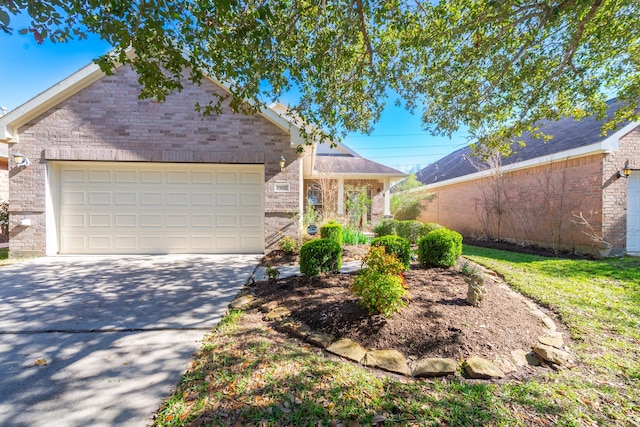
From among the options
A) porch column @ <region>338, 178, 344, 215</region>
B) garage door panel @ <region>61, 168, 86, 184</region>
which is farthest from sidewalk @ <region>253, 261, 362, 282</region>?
porch column @ <region>338, 178, 344, 215</region>

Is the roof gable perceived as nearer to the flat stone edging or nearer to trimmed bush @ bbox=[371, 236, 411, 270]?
trimmed bush @ bbox=[371, 236, 411, 270]

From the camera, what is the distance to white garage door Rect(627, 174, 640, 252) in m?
7.54

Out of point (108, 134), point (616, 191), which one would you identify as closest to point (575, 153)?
point (616, 191)

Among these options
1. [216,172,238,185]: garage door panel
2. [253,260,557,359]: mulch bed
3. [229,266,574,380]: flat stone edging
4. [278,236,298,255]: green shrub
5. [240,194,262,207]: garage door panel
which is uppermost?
[216,172,238,185]: garage door panel

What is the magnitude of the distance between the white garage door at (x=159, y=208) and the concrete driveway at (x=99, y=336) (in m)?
1.63

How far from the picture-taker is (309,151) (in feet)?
28.5

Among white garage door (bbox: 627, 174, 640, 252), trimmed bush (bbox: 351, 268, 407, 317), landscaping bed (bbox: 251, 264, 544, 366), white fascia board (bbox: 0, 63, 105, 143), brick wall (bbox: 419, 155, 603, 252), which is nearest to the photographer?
landscaping bed (bbox: 251, 264, 544, 366)

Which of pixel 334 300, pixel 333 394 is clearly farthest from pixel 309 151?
pixel 333 394

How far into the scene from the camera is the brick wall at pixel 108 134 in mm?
6797

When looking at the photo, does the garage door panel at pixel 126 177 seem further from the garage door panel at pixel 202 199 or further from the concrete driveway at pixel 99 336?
the concrete driveway at pixel 99 336

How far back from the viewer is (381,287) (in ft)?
9.48

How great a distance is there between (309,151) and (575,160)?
8.16 m

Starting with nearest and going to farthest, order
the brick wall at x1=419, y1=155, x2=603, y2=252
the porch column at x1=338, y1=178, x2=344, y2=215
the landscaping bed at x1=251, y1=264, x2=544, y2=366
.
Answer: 1. the landscaping bed at x1=251, y1=264, x2=544, y2=366
2. the brick wall at x1=419, y1=155, x2=603, y2=252
3. the porch column at x1=338, y1=178, x2=344, y2=215

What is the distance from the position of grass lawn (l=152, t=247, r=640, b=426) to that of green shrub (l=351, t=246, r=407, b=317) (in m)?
0.75
